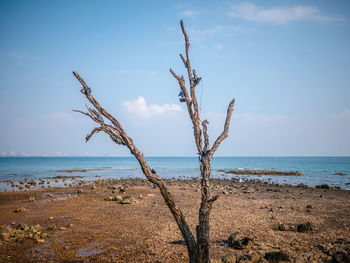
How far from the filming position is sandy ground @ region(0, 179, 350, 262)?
23.0ft

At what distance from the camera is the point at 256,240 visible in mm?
8320

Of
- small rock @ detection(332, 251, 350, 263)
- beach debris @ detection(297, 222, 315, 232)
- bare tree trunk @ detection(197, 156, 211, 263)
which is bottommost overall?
beach debris @ detection(297, 222, 315, 232)

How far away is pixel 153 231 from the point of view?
376 inches

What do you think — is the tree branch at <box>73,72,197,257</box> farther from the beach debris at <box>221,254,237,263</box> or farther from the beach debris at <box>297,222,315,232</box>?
the beach debris at <box>297,222,315,232</box>

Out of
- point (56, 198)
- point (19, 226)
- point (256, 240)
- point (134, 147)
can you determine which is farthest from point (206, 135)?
point (56, 198)

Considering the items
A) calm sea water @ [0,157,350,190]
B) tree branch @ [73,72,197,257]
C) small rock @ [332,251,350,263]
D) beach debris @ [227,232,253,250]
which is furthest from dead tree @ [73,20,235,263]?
calm sea water @ [0,157,350,190]

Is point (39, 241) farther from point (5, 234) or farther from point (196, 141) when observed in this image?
point (196, 141)

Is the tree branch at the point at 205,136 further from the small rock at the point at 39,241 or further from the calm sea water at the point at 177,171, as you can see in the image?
the calm sea water at the point at 177,171

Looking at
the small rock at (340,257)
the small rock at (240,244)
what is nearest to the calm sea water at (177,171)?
the small rock at (340,257)

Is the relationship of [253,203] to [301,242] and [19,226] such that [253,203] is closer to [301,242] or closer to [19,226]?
[301,242]

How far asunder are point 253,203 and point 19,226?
13818mm

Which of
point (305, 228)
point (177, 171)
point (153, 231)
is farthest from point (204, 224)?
point (177, 171)

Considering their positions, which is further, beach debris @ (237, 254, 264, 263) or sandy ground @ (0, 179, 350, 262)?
sandy ground @ (0, 179, 350, 262)

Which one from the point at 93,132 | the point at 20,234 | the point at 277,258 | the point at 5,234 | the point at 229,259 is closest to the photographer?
the point at 93,132
